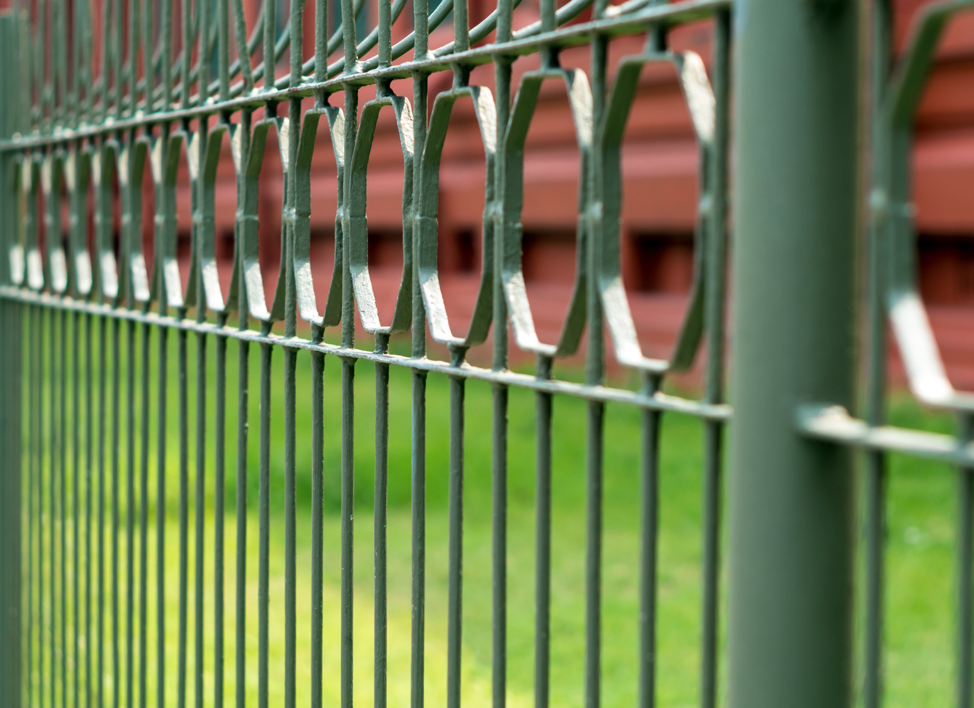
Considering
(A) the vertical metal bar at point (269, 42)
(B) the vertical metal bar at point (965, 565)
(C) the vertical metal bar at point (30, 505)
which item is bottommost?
(C) the vertical metal bar at point (30, 505)

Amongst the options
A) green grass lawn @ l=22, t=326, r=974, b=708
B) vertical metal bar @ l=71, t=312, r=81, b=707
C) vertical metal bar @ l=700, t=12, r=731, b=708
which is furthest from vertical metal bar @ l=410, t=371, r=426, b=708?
green grass lawn @ l=22, t=326, r=974, b=708

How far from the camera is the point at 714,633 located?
0.94 meters

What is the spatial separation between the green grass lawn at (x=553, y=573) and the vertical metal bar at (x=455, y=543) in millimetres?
1811

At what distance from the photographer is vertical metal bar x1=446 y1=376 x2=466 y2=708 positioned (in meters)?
1.21

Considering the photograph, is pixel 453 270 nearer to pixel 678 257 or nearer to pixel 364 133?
pixel 678 257

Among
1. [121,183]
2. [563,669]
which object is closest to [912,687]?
[563,669]

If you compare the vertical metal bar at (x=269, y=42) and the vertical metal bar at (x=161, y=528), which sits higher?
the vertical metal bar at (x=269, y=42)

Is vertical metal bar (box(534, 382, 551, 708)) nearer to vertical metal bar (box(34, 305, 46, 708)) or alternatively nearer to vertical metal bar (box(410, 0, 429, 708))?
vertical metal bar (box(410, 0, 429, 708))

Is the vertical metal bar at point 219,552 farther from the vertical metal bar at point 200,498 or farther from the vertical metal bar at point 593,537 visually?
the vertical metal bar at point 593,537

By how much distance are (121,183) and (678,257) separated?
517cm

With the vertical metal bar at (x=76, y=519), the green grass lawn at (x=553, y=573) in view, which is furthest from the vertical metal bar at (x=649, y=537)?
the green grass lawn at (x=553, y=573)

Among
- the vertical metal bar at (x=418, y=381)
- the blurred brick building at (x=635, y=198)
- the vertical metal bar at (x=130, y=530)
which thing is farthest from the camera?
the blurred brick building at (x=635, y=198)

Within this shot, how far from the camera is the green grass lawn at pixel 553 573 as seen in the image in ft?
11.6

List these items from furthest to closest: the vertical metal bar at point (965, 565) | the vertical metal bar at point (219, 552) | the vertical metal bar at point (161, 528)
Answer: the vertical metal bar at point (161, 528)
the vertical metal bar at point (219, 552)
the vertical metal bar at point (965, 565)
